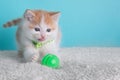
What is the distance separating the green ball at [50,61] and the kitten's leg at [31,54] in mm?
43

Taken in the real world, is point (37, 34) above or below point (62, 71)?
above

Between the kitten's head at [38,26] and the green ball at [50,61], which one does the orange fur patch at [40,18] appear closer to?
the kitten's head at [38,26]

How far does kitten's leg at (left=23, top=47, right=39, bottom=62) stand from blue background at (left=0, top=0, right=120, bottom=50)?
0.39m

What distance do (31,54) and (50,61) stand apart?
14cm

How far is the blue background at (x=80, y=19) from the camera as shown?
1.75 metres

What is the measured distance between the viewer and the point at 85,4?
182cm

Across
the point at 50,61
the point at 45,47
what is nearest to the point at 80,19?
the point at 45,47

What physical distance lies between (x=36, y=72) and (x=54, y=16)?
1.24 feet

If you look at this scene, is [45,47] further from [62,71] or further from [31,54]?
[62,71]

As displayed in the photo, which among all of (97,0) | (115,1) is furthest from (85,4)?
(115,1)

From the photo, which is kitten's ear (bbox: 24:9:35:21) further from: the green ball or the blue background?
the blue background

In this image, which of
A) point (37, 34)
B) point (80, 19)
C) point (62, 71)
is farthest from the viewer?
point (80, 19)

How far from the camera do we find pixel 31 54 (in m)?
1.37

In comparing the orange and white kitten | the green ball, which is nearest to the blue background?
the orange and white kitten
